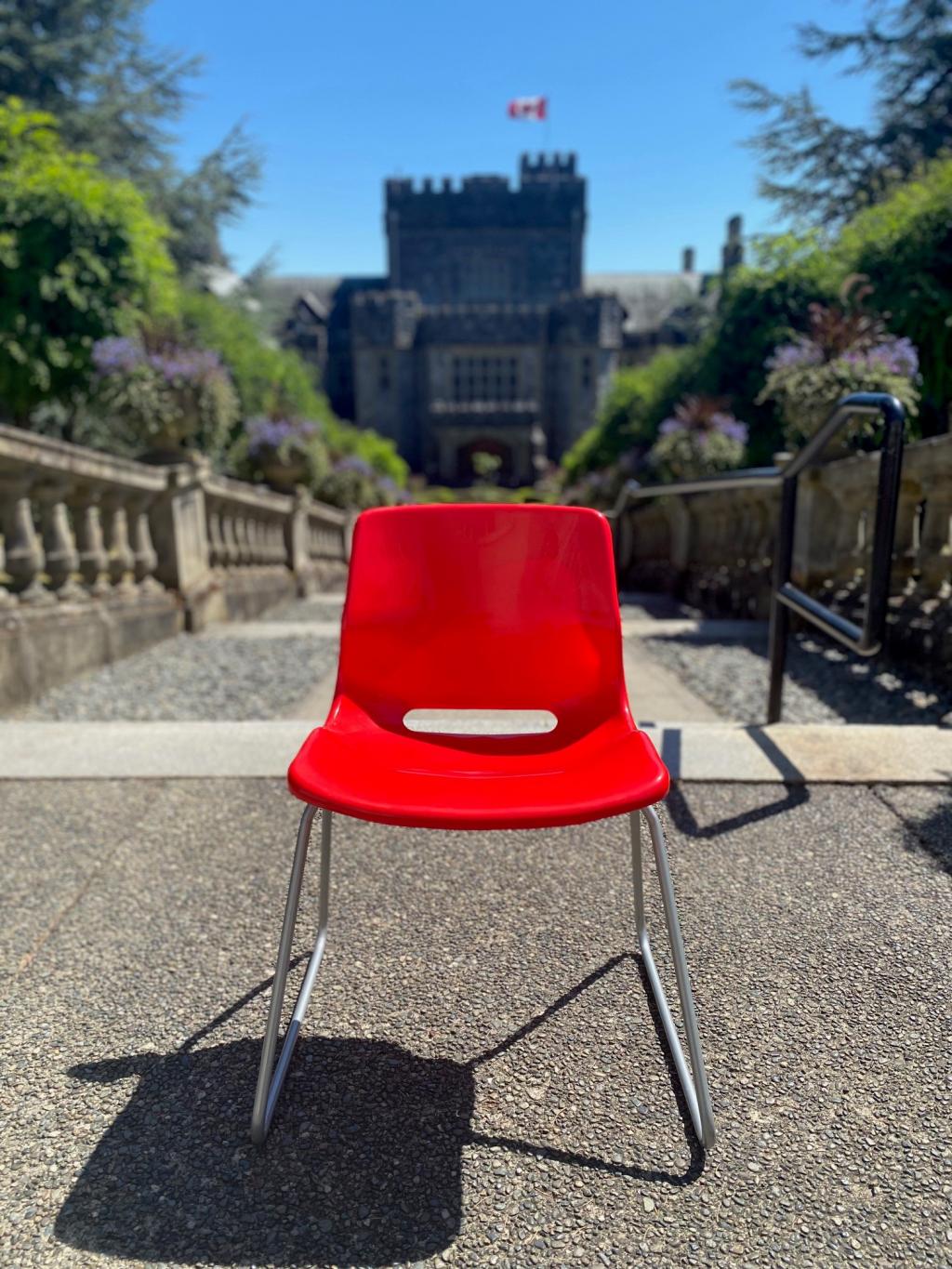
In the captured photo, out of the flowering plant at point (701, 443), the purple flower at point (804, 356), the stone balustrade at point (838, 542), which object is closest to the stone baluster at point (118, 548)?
the stone balustrade at point (838, 542)

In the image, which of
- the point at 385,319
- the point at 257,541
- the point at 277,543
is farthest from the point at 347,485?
the point at 385,319

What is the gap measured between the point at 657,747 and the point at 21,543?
3.32 meters

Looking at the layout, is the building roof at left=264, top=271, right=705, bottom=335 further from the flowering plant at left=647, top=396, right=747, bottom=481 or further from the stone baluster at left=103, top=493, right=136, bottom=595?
the stone baluster at left=103, top=493, right=136, bottom=595

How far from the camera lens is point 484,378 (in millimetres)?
40406

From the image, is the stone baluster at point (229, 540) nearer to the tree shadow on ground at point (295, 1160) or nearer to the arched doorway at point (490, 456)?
the tree shadow on ground at point (295, 1160)

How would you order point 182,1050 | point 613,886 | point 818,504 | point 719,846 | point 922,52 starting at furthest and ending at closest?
point 922,52, point 818,504, point 719,846, point 613,886, point 182,1050

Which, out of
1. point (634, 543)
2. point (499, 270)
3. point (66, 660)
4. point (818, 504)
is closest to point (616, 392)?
point (634, 543)

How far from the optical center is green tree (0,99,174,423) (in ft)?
34.8

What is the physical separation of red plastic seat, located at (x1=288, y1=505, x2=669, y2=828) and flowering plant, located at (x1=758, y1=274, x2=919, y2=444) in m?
4.26

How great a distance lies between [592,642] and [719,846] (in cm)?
79

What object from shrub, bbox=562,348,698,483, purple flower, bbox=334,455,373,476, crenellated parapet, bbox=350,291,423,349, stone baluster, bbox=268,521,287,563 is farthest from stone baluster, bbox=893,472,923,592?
crenellated parapet, bbox=350,291,423,349

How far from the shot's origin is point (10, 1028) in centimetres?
142

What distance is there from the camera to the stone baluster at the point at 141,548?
17.9 feet

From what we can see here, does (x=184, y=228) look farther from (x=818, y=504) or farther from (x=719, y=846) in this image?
(x=719, y=846)
